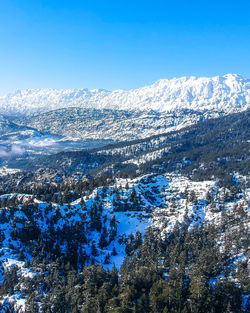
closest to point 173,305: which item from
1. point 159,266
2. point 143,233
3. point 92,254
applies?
point 159,266

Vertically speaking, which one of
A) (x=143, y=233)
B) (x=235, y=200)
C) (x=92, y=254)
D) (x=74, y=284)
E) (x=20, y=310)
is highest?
(x=235, y=200)

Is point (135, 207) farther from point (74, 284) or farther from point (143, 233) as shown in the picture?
point (74, 284)

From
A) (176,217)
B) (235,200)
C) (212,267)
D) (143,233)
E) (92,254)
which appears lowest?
(212,267)

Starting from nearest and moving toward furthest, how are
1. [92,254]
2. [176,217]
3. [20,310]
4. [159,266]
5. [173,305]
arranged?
[173,305], [20,310], [159,266], [92,254], [176,217]

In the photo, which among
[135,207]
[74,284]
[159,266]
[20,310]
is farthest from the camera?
[135,207]

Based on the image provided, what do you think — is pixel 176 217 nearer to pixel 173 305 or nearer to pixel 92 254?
pixel 92 254

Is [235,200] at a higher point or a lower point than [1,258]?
higher

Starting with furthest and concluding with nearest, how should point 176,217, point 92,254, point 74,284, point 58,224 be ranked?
point 176,217, point 58,224, point 92,254, point 74,284

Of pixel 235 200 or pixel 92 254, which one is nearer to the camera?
pixel 92 254

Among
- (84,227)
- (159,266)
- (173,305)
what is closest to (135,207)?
(84,227)
